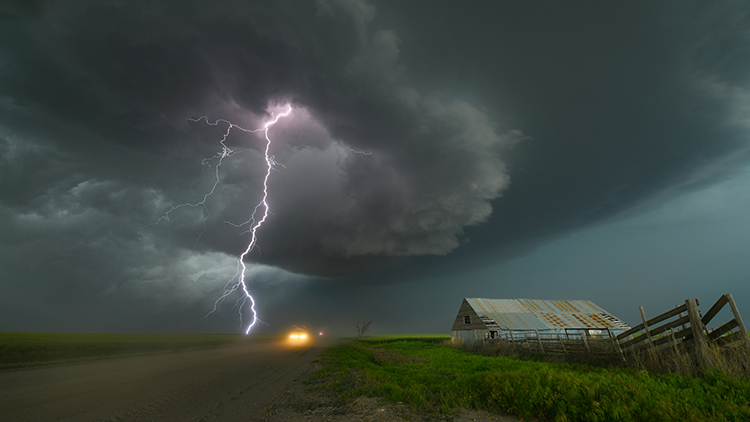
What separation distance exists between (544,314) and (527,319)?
4.07 meters

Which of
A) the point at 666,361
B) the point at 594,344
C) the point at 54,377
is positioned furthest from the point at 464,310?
the point at 54,377

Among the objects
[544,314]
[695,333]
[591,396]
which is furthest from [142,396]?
[544,314]

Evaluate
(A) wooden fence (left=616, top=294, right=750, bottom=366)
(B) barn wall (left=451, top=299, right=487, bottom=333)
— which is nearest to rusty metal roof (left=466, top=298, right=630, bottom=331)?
(B) barn wall (left=451, top=299, right=487, bottom=333)

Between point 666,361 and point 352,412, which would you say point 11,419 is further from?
point 666,361

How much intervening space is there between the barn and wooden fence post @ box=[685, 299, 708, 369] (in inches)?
1113

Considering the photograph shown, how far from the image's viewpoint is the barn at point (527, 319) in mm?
35594

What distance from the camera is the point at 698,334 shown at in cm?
839

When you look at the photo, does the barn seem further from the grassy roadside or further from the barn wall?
the grassy roadside

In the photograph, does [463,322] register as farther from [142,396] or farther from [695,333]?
[142,396]

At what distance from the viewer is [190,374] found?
16.2 metres

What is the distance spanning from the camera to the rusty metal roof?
3662 centimetres

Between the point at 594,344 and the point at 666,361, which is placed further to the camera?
the point at 594,344

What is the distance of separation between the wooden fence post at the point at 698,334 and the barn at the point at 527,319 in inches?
1113

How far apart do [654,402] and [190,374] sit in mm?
20332
